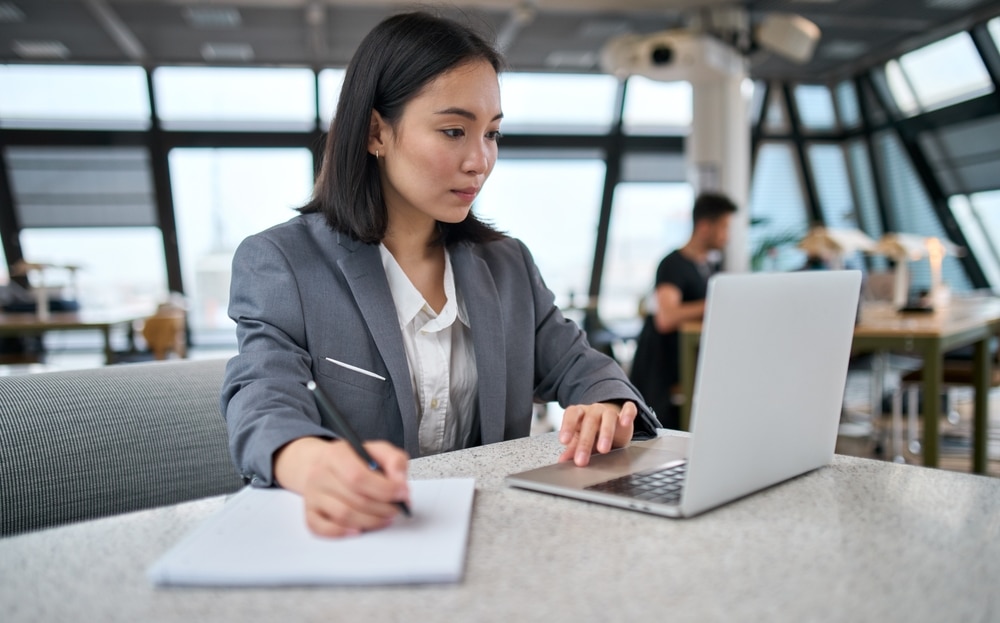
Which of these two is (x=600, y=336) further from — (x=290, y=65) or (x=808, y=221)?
(x=290, y=65)

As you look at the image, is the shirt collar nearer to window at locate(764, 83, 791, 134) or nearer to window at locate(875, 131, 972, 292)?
window at locate(875, 131, 972, 292)

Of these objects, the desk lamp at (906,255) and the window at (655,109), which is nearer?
the desk lamp at (906,255)

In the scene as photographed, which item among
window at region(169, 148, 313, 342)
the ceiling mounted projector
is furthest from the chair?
the ceiling mounted projector

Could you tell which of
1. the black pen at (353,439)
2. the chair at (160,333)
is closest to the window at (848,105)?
the chair at (160,333)

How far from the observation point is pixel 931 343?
3445 millimetres

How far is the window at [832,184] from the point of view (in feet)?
30.0

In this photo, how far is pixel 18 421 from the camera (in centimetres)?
121

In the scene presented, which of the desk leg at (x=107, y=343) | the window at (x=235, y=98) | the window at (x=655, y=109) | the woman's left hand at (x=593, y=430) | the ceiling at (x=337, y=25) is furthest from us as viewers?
the window at (x=655, y=109)

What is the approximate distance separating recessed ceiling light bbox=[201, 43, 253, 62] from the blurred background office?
0.03 m

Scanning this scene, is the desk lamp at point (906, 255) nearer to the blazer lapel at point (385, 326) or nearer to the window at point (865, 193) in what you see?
the window at point (865, 193)

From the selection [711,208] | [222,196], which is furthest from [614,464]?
[222,196]

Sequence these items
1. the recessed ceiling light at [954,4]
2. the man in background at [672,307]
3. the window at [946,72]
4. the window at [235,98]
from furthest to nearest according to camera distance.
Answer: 1. the window at [235,98]
2. the window at [946,72]
3. the recessed ceiling light at [954,4]
4. the man in background at [672,307]

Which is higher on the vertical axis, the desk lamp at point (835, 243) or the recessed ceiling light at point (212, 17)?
the recessed ceiling light at point (212, 17)

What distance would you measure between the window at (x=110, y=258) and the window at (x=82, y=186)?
9 centimetres
